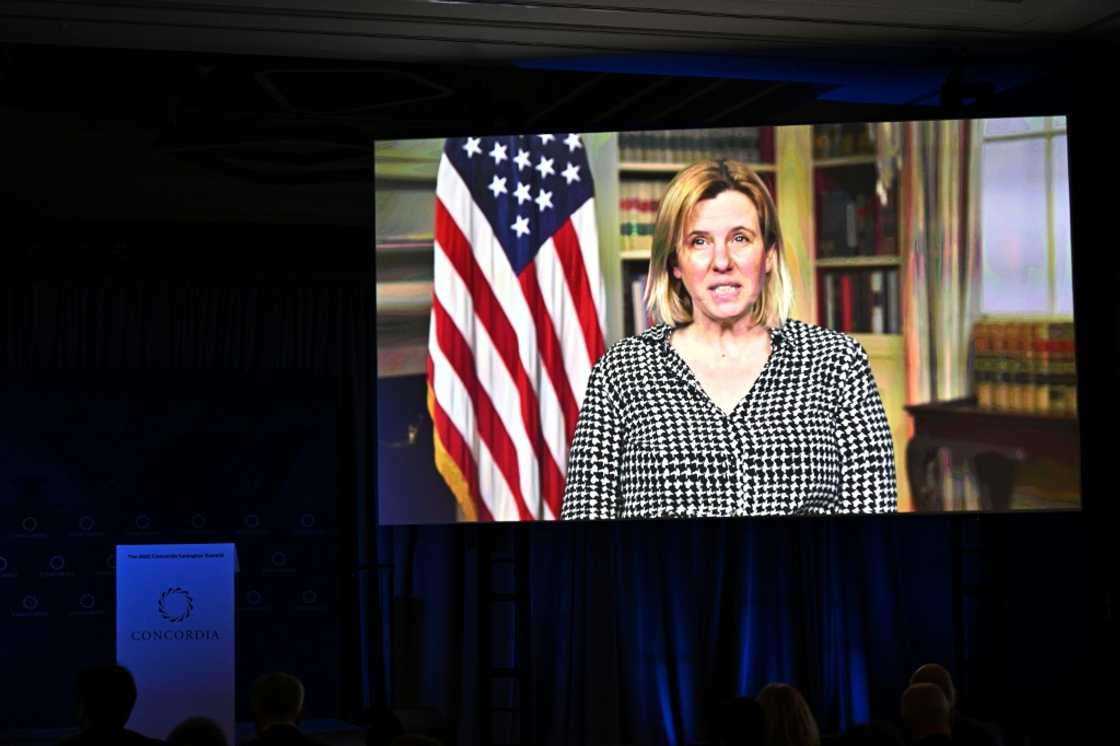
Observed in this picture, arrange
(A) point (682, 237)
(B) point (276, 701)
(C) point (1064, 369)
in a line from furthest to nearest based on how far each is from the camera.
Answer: (A) point (682, 237)
(C) point (1064, 369)
(B) point (276, 701)

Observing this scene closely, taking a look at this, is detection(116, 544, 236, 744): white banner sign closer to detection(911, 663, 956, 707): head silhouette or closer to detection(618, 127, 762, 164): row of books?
detection(618, 127, 762, 164): row of books

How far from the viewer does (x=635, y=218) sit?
756cm

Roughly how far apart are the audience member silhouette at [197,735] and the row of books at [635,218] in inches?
150

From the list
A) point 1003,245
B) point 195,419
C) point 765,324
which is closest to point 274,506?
point 195,419

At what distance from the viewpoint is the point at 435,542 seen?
319 inches

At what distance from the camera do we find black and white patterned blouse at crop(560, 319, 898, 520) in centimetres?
744

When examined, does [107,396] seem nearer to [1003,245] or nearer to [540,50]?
[540,50]

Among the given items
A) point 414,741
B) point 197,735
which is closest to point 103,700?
point 197,735

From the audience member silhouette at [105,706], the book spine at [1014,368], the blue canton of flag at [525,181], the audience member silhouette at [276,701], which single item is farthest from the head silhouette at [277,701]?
the book spine at [1014,368]

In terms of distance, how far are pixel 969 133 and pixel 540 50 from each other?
2.30 m

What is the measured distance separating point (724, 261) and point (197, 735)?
4.02 meters

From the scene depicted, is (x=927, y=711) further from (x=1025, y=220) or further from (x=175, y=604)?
(x=175, y=604)

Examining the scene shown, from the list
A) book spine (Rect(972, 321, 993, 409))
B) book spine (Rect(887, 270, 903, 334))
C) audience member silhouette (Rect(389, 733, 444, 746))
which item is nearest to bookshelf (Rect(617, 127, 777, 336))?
book spine (Rect(887, 270, 903, 334))

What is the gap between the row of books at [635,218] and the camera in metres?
7.55
